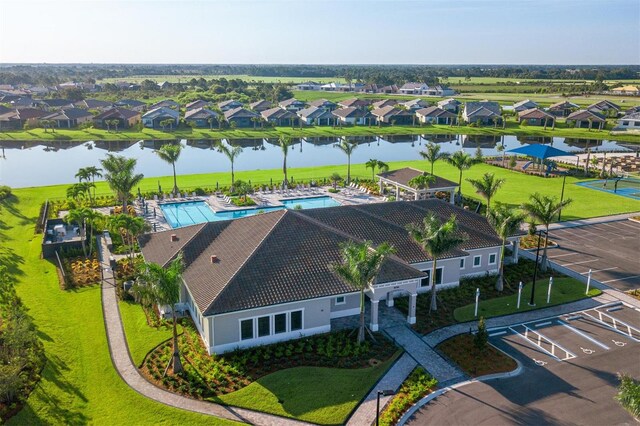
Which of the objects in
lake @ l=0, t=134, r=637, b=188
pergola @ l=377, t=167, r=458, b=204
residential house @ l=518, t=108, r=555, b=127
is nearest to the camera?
pergola @ l=377, t=167, r=458, b=204

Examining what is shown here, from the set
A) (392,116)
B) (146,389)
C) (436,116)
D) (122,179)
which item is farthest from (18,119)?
(146,389)

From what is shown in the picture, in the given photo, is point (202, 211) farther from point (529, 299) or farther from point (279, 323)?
point (529, 299)

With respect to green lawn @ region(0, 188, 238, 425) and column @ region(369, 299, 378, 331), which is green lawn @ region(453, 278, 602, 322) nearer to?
column @ region(369, 299, 378, 331)

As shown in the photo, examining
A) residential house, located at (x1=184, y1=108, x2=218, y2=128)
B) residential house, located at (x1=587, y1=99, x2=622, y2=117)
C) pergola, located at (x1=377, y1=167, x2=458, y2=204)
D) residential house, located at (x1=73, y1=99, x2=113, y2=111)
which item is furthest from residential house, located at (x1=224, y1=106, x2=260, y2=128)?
residential house, located at (x1=587, y1=99, x2=622, y2=117)

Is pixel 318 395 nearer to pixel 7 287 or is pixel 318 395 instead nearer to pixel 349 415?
pixel 349 415

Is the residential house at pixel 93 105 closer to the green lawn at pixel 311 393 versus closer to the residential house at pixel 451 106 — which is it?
the residential house at pixel 451 106
